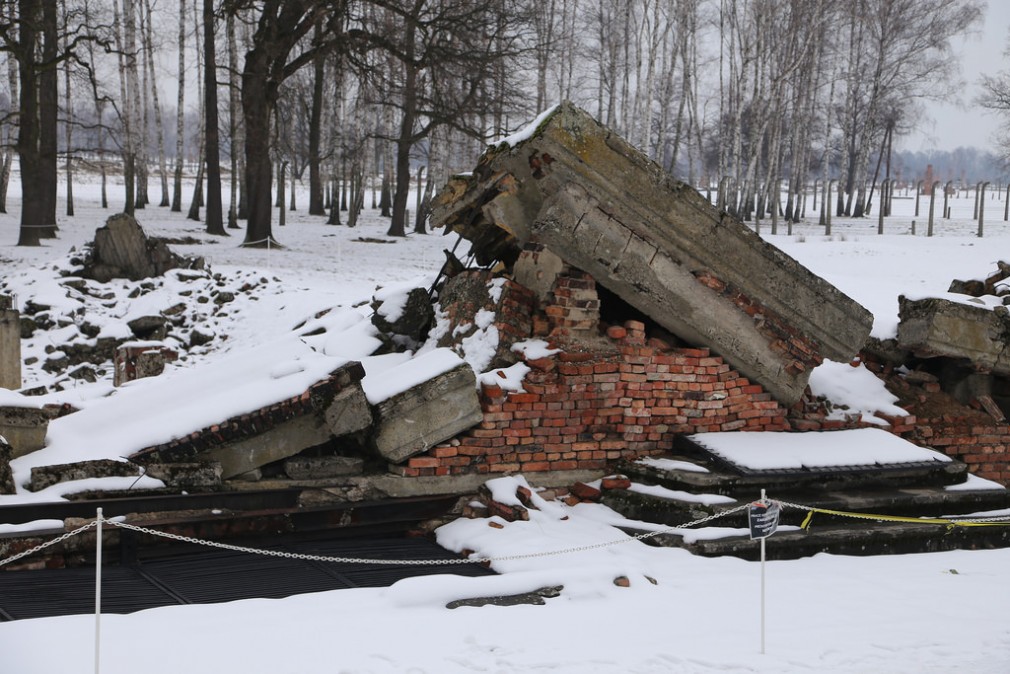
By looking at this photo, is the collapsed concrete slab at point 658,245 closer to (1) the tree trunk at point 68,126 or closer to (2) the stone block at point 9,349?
(2) the stone block at point 9,349

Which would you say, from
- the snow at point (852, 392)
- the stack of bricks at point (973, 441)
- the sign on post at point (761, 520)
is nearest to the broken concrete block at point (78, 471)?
the sign on post at point (761, 520)

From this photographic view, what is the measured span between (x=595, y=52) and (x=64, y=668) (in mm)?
33305

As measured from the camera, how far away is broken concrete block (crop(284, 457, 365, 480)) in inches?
249

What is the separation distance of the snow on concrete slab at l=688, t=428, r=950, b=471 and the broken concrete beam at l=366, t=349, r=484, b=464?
1900 millimetres

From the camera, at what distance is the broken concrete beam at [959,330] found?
312 inches

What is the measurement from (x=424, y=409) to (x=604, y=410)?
4.99 ft

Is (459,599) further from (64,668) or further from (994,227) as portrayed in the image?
(994,227)

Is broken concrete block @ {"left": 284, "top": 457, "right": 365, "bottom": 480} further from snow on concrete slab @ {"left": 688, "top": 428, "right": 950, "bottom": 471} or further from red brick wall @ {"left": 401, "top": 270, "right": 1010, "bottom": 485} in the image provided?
snow on concrete slab @ {"left": 688, "top": 428, "right": 950, "bottom": 471}

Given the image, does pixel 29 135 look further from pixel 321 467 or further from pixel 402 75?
pixel 321 467

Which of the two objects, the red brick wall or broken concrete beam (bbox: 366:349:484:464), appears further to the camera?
the red brick wall

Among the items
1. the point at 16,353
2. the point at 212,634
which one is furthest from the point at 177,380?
the point at 16,353

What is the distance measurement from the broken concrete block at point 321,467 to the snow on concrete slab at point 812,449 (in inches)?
104

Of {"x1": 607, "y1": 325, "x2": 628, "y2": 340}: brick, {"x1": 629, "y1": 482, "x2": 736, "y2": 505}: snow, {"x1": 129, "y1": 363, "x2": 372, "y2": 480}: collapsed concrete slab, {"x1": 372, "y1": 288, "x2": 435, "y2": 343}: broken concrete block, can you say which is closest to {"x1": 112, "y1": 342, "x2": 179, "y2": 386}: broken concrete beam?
{"x1": 372, "y1": 288, "x2": 435, "y2": 343}: broken concrete block

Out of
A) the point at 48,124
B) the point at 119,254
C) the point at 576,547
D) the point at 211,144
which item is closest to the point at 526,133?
the point at 576,547
